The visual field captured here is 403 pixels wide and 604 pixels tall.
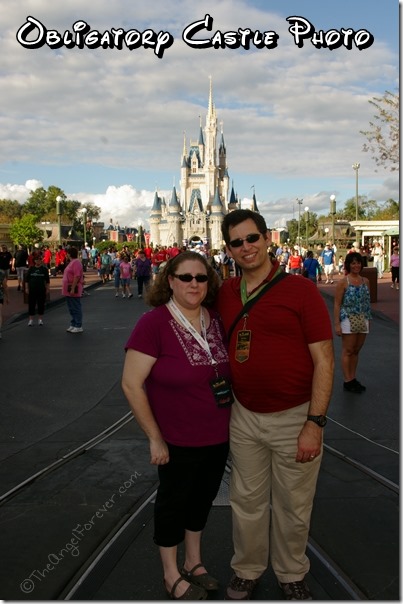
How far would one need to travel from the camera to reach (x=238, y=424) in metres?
3.12

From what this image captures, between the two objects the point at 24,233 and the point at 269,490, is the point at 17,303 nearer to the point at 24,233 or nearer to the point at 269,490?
the point at 269,490

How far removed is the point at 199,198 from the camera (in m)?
142

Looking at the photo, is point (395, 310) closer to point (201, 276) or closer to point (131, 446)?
point (131, 446)

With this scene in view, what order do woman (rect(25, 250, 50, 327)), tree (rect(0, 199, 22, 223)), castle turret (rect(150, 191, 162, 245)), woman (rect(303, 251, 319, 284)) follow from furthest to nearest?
castle turret (rect(150, 191, 162, 245))
tree (rect(0, 199, 22, 223))
woman (rect(303, 251, 319, 284))
woman (rect(25, 250, 50, 327))

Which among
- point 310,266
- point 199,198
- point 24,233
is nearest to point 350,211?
point 199,198

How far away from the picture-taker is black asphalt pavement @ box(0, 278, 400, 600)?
10.7ft

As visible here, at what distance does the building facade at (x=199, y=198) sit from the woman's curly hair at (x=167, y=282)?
133 meters

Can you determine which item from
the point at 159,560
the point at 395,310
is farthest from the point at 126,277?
the point at 159,560

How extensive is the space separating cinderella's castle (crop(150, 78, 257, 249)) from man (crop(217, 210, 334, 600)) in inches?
5245

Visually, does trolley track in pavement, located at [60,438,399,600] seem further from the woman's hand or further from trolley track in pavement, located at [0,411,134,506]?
trolley track in pavement, located at [0,411,134,506]

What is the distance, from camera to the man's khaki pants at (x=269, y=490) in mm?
3059

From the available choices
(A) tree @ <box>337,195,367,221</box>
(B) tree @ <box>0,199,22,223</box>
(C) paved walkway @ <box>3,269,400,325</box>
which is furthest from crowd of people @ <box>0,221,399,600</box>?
(B) tree @ <box>0,199,22,223</box>

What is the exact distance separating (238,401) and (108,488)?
175cm

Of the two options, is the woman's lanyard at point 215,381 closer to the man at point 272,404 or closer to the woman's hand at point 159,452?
the man at point 272,404
